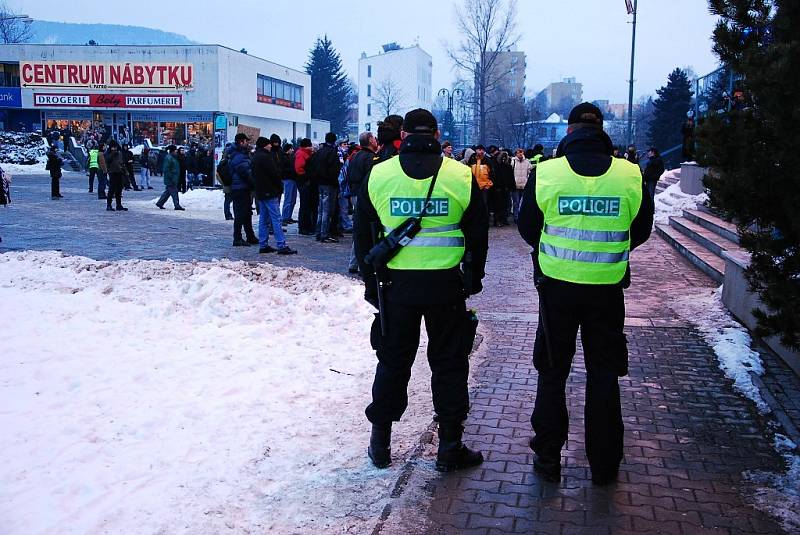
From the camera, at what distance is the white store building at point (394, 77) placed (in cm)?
8937

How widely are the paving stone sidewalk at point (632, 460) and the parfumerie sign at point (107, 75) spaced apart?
4470cm

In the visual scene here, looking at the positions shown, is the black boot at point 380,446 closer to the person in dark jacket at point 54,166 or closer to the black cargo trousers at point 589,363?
the black cargo trousers at point 589,363

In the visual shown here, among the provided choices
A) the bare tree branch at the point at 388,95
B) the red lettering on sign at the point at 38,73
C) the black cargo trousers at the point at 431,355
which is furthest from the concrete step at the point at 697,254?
the bare tree branch at the point at 388,95

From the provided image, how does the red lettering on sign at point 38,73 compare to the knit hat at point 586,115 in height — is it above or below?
above

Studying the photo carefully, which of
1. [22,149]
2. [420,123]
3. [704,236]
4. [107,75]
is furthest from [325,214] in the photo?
[107,75]

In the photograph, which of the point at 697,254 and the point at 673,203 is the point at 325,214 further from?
the point at 673,203

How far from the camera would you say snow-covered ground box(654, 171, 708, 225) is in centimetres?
1783

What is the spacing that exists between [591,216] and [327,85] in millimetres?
87269

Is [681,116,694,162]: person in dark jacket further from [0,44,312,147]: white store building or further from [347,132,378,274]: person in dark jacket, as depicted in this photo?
[0,44,312,147]: white store building

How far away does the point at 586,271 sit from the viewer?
4254 mm

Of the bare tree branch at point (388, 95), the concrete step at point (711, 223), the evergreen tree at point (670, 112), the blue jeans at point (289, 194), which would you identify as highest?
the bare tree branch at point (388, 95)

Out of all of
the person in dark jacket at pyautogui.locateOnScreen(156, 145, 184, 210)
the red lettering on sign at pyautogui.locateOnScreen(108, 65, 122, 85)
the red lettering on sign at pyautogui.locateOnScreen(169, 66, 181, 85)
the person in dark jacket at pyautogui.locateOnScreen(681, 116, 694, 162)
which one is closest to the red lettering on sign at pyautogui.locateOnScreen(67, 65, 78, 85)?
the red lettering on sign at pyautogui.locateOnScreen(108, 65, 122, 85)

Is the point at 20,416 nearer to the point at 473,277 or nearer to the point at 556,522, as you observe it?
the point at 473,277

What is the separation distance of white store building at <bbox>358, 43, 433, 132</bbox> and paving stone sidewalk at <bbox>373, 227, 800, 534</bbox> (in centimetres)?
8089
